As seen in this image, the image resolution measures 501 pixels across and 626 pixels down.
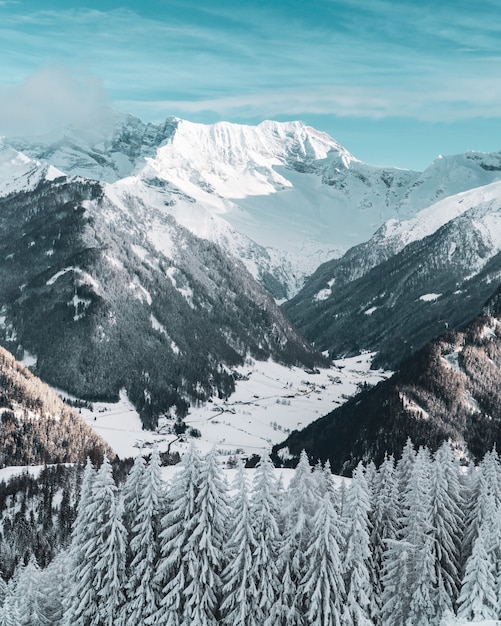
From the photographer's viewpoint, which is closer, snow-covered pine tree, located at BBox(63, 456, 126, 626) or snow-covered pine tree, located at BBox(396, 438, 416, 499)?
snow-covered pine tree, located at BBox(63, 456, 126, 626)

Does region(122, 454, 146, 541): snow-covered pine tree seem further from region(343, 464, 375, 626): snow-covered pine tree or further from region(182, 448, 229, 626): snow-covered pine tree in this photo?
region(343, 464, 375, 626): snow-covered pine tree

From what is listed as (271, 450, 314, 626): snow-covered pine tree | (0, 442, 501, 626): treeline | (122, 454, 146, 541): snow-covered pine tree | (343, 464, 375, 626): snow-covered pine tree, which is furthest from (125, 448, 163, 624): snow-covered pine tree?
(343, 464, 375, 626): snow-covered pine tree

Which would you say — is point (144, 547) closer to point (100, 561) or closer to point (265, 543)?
point (100, 561)

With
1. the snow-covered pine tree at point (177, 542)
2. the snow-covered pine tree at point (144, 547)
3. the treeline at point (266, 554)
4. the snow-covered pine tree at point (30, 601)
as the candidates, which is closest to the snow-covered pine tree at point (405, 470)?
the treeline at point (266, 554)

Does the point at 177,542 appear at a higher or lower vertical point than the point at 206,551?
higher

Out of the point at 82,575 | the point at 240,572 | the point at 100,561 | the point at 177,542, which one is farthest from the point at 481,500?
the point at 82,575

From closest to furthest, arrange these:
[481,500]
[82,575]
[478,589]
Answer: [478,589] → [82,575] → [481,500]

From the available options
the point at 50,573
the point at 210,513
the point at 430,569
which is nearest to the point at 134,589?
the point at 210,513
